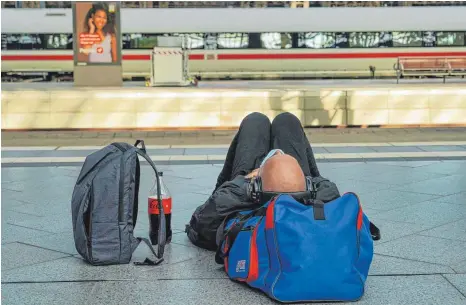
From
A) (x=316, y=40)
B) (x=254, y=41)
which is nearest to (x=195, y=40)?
(x=254, y=41)

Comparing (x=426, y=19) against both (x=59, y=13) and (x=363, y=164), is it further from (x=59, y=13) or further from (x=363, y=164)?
(x=363, y=164)

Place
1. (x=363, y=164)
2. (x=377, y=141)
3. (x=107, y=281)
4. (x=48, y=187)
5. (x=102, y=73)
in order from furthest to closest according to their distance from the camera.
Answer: (x=102, y=73) < (x=377, y=141) < (x=363, y=164) < (x=48, y=187) < (x=107, y=281)

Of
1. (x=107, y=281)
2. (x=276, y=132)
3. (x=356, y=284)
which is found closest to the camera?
(x=356, y=284)

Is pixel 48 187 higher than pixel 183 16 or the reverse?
the reverse

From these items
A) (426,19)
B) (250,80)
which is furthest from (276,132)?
(426,19)

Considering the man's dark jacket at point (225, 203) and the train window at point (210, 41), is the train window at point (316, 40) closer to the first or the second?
the train window at point (210, 41)

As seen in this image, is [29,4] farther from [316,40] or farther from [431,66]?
[431,66]

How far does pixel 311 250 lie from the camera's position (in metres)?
3.79

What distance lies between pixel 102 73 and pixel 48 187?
12008mm

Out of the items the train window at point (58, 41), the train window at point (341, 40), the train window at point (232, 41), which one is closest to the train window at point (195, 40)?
the train window at point (232, 41)

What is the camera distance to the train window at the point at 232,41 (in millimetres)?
28719

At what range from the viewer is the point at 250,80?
28.5 m

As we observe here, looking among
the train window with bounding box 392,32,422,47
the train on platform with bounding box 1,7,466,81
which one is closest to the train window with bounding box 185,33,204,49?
the train on platform with bounding box 1,7,466,81

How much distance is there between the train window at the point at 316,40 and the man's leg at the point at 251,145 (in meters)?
23.9
